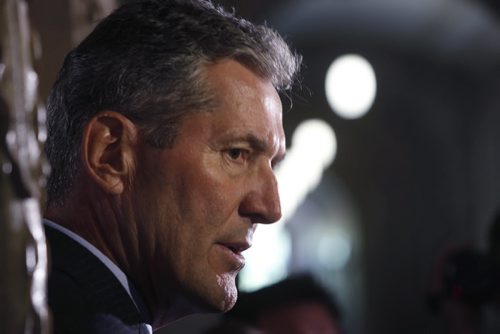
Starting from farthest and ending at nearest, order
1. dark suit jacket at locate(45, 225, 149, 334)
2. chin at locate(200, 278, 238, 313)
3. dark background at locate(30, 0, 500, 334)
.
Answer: dark background at locate(30, 0, 500, 334) → chin at locate(200, 278, 238, 313) → dark suit jacket at locate(45, 225, 149, 334)

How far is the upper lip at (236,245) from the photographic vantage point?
5.49 feet

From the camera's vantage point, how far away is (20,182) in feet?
3.01

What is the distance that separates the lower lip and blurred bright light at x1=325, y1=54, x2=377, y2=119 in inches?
399

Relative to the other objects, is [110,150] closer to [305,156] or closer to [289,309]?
[289,309]

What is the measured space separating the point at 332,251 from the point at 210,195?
20.0 m

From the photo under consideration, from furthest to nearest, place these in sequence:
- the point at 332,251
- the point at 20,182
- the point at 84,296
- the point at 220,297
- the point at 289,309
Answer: the point at 332,251, the point at 289,309, the point at 220,297, the point at 84,296, the point at 20,182

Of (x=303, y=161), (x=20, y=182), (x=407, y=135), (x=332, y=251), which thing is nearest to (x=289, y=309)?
(x=20, y=182)

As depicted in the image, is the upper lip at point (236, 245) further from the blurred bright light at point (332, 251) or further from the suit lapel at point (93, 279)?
the blurred bright light at point (332, 251)

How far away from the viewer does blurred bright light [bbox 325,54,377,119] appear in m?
11.7

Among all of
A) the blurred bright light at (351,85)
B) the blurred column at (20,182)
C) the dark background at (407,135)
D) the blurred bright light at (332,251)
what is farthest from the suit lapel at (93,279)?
the blurred bright light at (332,251)

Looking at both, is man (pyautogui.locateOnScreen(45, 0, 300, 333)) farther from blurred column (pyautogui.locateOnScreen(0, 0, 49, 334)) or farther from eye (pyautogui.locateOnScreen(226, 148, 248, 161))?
blurred column (pyautogui.locateOnScreen(0, 0, 49, 334))

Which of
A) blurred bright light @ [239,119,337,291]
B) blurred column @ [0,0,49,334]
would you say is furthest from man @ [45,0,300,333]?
blurred bright light @ [239,119,337,291]

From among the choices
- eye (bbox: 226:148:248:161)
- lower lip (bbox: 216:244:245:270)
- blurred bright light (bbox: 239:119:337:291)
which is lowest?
blurred bright light (bbox: 239:119:337:291)

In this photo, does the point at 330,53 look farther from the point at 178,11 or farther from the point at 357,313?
the point at 178,11
